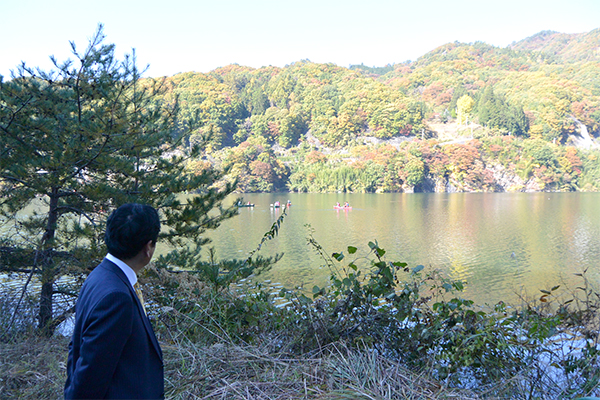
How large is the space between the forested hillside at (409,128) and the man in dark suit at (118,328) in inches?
1418

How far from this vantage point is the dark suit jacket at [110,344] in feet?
3.97

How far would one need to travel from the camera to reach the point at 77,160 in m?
4.52

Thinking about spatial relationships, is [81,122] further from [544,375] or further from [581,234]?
[581,234]

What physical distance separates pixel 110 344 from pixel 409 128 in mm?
73135

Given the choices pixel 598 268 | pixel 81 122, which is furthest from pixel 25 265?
pixel 598 268

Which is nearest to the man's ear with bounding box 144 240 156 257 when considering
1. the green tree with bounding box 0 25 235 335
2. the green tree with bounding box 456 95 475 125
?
the green tree with bounding box 0 25 235 335

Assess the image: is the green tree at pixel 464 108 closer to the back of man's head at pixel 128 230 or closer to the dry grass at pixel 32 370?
the dry grass at pixel 32 370

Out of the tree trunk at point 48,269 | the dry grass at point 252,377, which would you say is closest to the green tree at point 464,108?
the tree trunk at point 48,269

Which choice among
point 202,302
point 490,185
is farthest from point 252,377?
point 490,185

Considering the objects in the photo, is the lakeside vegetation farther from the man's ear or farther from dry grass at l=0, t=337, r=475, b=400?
the man's ear

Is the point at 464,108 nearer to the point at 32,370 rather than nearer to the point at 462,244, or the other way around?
the point at 462,244

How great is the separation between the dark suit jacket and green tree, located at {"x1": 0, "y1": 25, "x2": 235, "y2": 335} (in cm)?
306

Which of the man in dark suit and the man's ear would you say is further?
the man's ear

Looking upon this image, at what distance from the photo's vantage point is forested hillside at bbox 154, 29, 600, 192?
5606 centimetres
